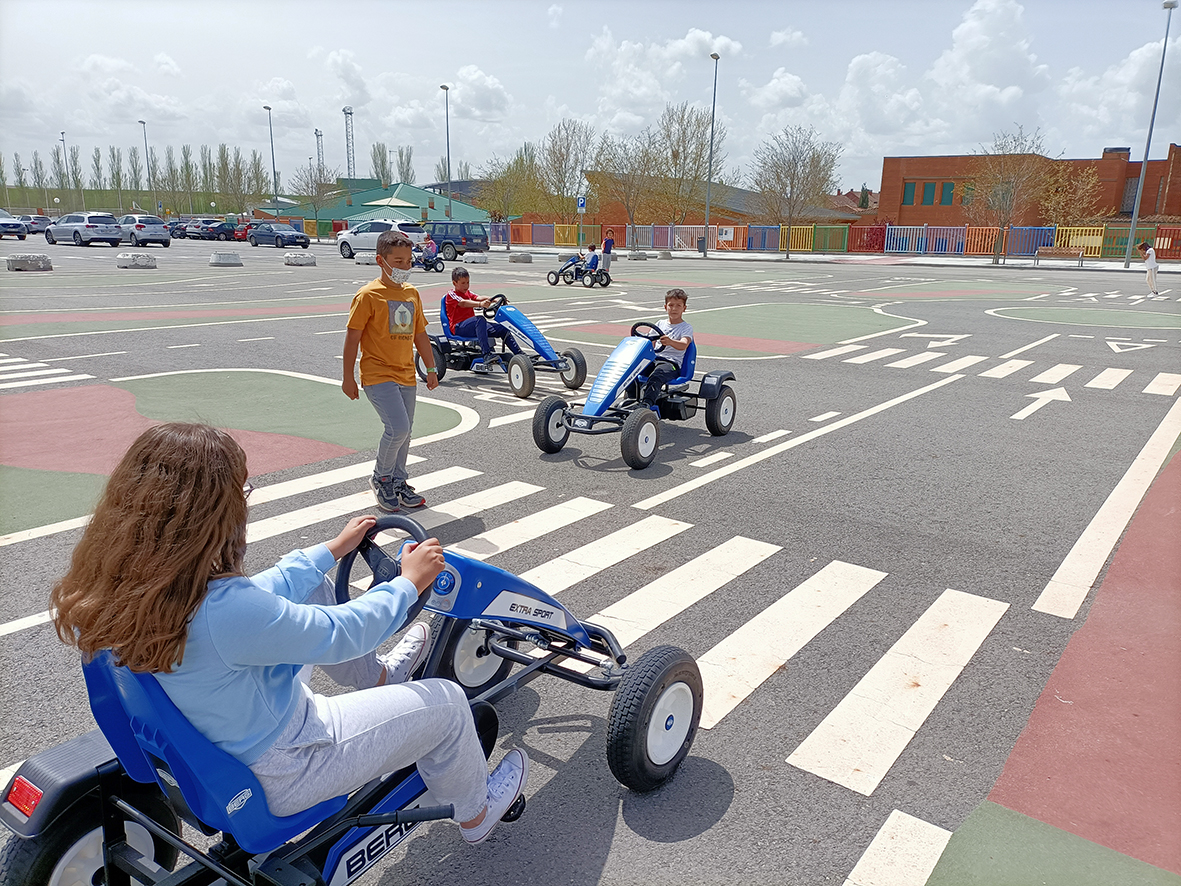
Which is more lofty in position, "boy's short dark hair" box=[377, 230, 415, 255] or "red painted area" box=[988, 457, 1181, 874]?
"boy's short dark hair" box=[377, 230, 415, 255]

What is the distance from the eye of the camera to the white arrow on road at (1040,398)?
404 inches

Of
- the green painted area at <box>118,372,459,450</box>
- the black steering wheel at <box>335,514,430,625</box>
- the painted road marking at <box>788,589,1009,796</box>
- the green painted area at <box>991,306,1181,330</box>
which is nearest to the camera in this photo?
the black steering wheel at <box>335,514,430,625</box>

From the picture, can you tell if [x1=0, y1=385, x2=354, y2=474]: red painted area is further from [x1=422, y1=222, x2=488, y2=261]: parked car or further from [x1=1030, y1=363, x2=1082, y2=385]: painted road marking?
[x1=422, y1=222, x2=488, y2=261]: parked car

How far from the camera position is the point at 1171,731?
385 centimetres

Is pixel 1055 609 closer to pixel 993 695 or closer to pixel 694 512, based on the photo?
pixel 993 695

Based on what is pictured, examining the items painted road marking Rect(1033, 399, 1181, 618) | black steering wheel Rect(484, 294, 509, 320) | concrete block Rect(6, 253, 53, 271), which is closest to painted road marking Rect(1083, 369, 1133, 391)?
painted road marking Rect(1033, 399, 1181, 618)

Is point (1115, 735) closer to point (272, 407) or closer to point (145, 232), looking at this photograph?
point (272, 407)

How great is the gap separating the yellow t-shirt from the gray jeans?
0.07 m

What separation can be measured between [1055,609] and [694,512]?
260cm

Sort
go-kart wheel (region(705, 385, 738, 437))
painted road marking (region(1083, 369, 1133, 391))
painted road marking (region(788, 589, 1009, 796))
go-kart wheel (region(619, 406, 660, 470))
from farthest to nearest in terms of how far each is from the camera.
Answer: painted road marking (region(1083, 369, 1133, 391)), go-kart wheel (region(705, 385, 738, 437)), go-kart wheel (region(619, 406, 660, 470)), painted road marking (region(788, 589, 1009, 796))

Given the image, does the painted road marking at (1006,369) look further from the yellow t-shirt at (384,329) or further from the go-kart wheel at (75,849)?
the go-kart wheel at (75,849)

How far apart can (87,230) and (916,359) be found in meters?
50.1

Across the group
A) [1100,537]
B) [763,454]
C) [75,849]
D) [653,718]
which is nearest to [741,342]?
[763,454]

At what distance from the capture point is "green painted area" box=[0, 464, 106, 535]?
6.29 meters
